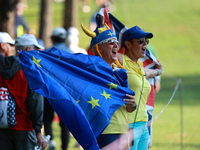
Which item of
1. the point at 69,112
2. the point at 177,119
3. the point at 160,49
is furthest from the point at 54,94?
the point at 160,49

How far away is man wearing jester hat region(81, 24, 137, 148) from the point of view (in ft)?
17.3

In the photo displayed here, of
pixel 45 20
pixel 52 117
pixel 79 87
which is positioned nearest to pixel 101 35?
pixel 79 87

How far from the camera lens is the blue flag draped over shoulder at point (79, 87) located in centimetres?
519

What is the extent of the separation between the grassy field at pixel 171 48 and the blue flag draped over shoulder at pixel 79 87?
13.8 ft

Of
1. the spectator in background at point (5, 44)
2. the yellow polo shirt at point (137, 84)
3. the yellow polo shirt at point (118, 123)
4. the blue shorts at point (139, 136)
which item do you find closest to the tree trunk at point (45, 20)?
the spectator in background at point (5, 44)

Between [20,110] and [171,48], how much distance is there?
25.5 metres

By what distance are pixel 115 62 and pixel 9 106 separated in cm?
138

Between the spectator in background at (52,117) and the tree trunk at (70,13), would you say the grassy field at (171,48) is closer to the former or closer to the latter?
the spectator in background at (52,117)

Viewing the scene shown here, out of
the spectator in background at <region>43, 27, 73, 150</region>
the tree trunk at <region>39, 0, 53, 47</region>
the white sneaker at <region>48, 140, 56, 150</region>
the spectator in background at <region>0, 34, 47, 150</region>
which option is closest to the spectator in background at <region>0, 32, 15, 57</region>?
the spectator in background at <region>0, 34, 47, 150</region>

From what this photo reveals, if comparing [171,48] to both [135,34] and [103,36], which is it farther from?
[103,36]

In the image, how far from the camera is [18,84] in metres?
5.96

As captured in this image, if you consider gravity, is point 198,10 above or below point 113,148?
above

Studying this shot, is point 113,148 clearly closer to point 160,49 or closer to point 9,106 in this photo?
point 9,106

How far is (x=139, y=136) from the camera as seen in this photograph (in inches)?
229
